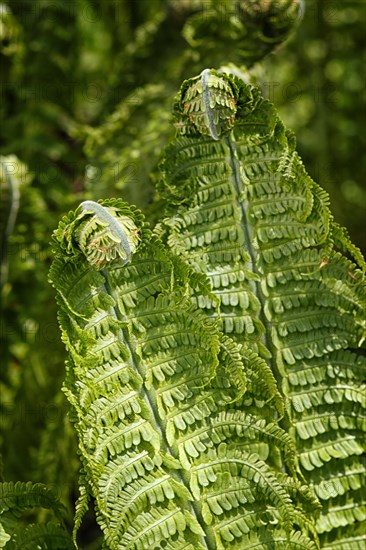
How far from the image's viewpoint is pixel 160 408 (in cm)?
64

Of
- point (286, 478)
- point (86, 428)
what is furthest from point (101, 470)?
point (286, 478)

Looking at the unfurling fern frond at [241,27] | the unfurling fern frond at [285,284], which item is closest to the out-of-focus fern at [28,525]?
the unfurling fern frond at [285,284]

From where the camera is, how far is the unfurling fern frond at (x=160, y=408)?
0.61m

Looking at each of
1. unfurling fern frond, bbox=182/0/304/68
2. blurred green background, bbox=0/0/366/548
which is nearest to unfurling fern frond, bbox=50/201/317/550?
blurred green background, bbox=0/0/366/548

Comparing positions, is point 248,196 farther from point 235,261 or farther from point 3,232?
point 3,232

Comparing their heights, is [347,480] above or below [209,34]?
below

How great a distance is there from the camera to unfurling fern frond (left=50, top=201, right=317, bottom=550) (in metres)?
0.61

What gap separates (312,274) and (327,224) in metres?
0.06

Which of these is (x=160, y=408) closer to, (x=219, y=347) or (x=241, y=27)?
(x=219, y=347)

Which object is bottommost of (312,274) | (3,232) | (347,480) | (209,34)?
(347,480)

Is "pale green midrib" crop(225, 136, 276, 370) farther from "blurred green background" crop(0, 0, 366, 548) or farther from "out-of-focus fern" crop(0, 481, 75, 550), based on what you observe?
"out-of-focus fern" crop(0, 481, 75, 550)

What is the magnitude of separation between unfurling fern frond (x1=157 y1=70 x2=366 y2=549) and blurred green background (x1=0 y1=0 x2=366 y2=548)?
0.44ft

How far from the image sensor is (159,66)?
134 cm

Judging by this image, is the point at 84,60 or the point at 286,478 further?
Answer: the point at 84,60
